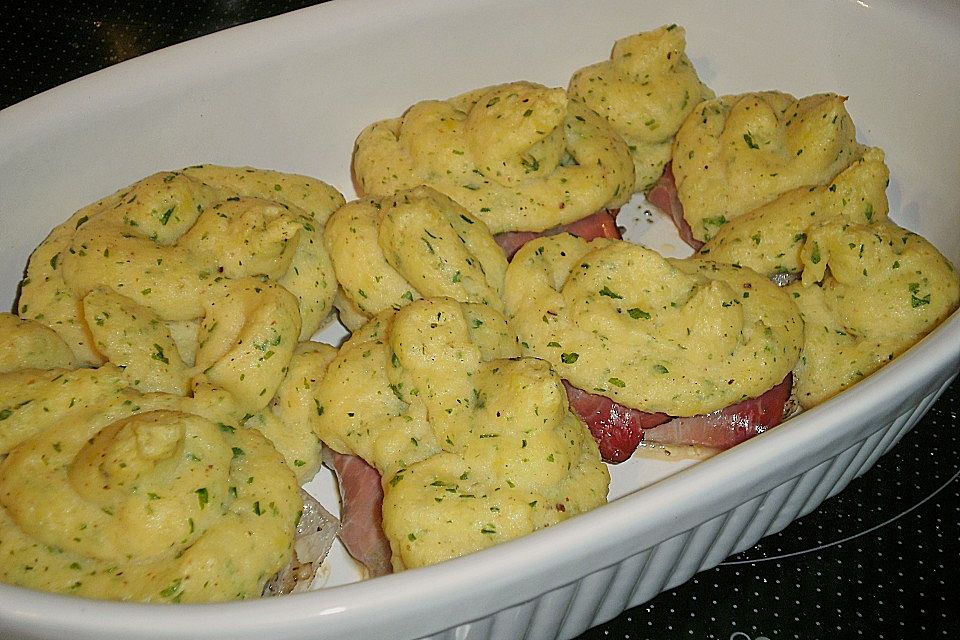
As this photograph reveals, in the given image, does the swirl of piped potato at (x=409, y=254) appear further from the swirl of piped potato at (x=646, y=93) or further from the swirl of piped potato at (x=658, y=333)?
the swirl of piped potato at (x=646, y=93)

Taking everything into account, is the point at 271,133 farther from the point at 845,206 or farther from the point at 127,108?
the point at 845,206

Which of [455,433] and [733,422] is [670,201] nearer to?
[733,422]

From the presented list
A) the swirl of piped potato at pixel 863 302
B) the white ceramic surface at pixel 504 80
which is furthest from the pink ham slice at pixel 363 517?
the swirl of piped potato at pixel 863 302

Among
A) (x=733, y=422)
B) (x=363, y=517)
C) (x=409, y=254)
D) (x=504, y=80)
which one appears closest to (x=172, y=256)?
(x=409, y=254)

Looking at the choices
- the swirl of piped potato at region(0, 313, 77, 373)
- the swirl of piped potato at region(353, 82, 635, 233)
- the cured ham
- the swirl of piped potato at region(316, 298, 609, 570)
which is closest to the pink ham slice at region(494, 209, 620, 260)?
the swirl of piped potato at region(353, 82, 635, 233)

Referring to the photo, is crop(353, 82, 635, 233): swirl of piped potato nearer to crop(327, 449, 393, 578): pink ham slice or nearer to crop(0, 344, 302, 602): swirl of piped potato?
crop(327, 449, 393, 578): pink ham slice
